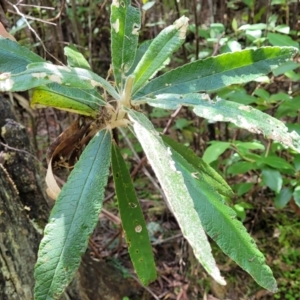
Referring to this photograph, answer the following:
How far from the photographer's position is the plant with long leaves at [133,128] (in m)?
0.73

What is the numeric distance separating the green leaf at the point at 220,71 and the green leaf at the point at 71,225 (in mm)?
197

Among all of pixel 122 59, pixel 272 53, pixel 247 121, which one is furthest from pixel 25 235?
pixel 272 53

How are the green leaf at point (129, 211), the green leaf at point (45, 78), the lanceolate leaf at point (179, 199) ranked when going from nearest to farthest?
the lanceolate leaf at point (179, 199) < the green leaf at point (45, 78) < the green leaf at point (129, 211)

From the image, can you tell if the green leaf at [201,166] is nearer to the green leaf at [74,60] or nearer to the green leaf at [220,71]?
the green leaf at [220,71]

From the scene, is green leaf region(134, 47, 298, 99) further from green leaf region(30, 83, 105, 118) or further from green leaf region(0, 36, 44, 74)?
green leaf region(0, 36, 44, 74)

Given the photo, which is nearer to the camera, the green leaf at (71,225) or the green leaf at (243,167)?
the green leaf at (71,225)

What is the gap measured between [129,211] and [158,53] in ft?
1.22

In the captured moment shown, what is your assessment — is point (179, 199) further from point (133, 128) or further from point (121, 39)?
point (121, 39)

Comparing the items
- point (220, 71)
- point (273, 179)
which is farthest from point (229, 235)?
point (273, 179)

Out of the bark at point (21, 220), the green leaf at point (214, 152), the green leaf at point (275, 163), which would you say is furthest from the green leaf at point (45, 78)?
the green leaf at point (275, 163)

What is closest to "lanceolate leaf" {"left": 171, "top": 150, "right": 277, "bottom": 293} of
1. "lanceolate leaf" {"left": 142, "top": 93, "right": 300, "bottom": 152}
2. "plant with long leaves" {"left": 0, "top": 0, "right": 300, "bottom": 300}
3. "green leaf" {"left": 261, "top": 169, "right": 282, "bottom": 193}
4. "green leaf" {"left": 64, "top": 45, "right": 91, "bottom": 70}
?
"plant with long leaves" {"left": 0, "top": 0, "right": 300, "bottom": 300}

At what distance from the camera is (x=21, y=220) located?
1.15 meters

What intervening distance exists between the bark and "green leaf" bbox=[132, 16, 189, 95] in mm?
481

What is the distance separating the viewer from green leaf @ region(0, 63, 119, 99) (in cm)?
71
